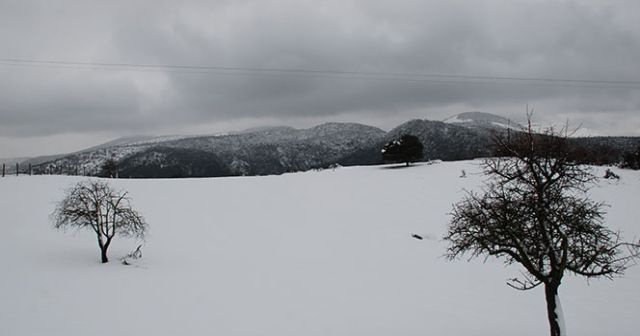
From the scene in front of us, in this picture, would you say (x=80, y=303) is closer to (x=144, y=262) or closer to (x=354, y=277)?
(x=144, y=262)

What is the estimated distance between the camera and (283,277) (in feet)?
77.4

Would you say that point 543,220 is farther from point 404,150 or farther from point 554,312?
point 404,150

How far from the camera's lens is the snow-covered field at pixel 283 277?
16250mm

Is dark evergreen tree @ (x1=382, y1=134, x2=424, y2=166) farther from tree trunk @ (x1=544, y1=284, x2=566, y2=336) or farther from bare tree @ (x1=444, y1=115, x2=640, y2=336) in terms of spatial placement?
tree trunk @ (x1=544, y1=284, x2=566, y2=336)

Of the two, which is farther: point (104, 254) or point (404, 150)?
point (404, 150)

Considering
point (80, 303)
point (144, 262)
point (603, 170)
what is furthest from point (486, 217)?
point (603, 170)

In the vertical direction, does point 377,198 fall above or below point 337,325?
above

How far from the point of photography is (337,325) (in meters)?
16.4

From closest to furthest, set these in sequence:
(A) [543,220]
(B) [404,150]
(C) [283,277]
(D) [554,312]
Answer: (A) [543,220], (D) [554,312], (C) [283,277], (B) [404,150]

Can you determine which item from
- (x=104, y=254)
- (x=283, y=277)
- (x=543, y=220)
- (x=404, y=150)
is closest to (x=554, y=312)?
(x=543, y=220)

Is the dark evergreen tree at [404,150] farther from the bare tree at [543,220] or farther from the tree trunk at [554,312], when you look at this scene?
the tree trunk at [554,312]

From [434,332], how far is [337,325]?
418 cm

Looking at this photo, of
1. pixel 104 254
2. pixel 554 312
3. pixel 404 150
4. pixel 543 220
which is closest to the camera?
pixel 543 220

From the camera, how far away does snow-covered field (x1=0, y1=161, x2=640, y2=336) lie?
1625 centimetres
